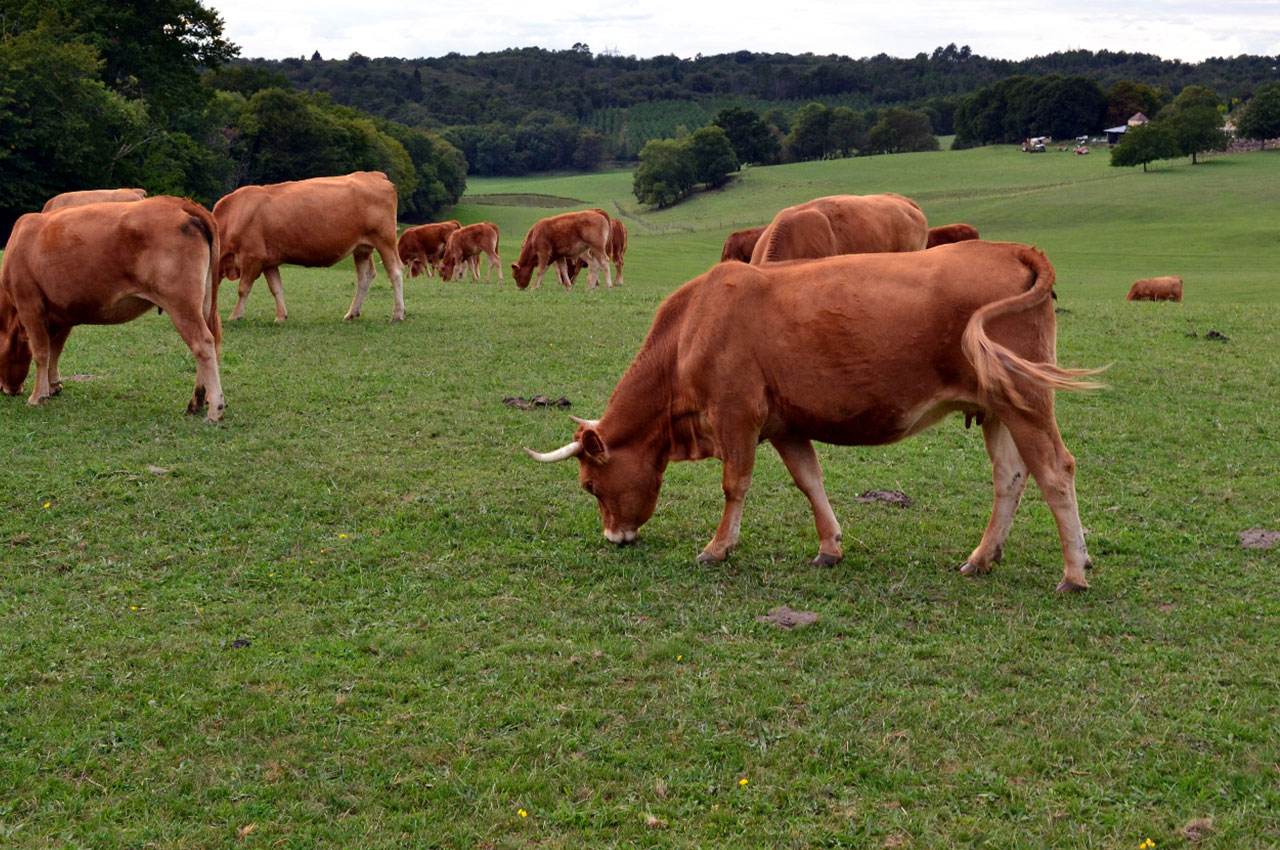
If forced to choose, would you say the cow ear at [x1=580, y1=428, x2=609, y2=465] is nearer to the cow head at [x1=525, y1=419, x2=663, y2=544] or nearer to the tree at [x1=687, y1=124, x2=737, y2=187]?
the cow head at [x1=525, y1=419, x2=663, y2=544]

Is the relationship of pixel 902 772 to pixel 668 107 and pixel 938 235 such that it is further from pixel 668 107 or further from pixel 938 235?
pixel 668 107

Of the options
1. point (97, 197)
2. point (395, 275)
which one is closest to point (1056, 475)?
point (395, 275)

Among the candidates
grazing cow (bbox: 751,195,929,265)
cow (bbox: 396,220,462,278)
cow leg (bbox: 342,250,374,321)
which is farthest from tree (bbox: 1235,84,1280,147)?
cow leg (bbox: 342,250,374,321)

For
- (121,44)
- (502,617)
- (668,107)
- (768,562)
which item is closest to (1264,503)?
(768,562)

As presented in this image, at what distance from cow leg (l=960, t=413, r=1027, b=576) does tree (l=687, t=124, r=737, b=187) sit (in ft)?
325

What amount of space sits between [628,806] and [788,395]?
3658mm

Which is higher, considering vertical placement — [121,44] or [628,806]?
[121,44]

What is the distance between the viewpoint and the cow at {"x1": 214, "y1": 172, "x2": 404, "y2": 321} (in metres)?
17.6

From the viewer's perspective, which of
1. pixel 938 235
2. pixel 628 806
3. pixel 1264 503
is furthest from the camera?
pixel 938 235

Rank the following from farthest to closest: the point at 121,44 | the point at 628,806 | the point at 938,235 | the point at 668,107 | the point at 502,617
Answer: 1. the point at 668,107
2. the point at 121,44
3. the point at 938,235
4. the point at 502,617
5. the point at 628,806

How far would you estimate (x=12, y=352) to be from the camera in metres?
12.4

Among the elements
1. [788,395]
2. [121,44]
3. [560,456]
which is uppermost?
[121,44]

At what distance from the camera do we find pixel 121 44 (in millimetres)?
52781

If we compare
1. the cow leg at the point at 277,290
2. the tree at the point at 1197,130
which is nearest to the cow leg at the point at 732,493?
the cow leg at the point at 277,290
